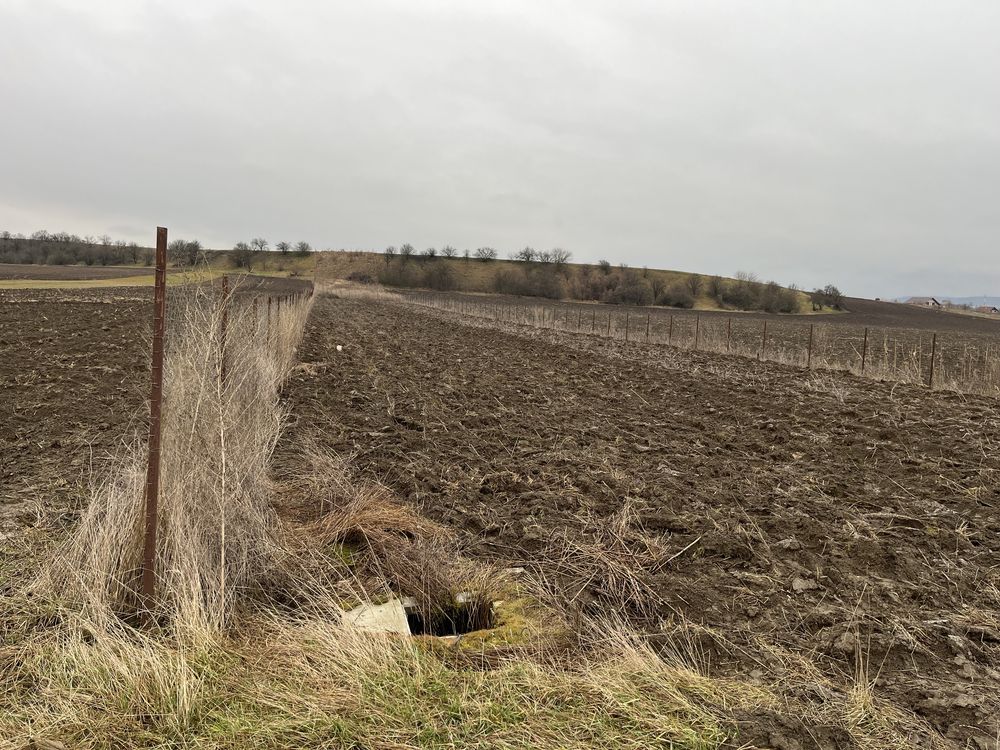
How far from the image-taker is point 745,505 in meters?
5.93

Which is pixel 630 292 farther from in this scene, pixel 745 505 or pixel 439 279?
pixel 745 505

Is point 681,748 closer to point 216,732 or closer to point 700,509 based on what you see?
point 216,732

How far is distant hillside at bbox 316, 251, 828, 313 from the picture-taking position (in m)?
96.9

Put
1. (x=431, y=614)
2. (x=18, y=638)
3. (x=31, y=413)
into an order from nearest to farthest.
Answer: (x=18, y=638) < (x=431, y=614) < (x=31, y=413)

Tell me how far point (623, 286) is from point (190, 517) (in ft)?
330

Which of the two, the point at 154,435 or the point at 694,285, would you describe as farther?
the point at 694,285

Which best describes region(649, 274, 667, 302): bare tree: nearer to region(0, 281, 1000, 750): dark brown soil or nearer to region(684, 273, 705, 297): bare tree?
region(684, 273, 705, 297): bare tree

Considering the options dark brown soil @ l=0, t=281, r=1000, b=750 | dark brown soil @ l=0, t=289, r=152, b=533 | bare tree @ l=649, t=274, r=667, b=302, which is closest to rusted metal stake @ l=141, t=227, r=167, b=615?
dark brown soil @ l=0, t=281, r=1000, b=750

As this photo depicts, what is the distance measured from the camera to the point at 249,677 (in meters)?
2.95

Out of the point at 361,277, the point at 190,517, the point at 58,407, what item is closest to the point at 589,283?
the point at 361,277

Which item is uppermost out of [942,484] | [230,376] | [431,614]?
[230,376]

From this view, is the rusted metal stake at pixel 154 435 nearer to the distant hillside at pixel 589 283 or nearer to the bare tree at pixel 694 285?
the distant hillside at pixel 589 283

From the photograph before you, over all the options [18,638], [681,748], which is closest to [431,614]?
[681,748]

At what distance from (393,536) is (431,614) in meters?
0.90
